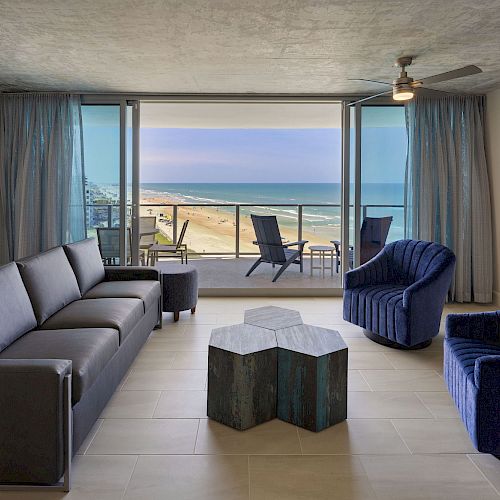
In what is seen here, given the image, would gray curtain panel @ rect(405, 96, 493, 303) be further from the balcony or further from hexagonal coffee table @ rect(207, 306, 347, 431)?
hexagonal coffee table @ rect(207, 306, 347, 431)

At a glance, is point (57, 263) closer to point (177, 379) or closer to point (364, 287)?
point (177, 379)

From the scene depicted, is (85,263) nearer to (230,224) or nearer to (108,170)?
(108,170)

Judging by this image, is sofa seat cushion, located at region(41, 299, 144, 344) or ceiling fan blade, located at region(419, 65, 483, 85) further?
ceiling fan blade, located at region(419, 65, 483, 85)

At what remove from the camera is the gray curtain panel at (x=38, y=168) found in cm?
549

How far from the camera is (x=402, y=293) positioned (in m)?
3.96

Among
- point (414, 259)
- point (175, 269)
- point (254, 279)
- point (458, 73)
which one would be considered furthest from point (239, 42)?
point (254, 279)

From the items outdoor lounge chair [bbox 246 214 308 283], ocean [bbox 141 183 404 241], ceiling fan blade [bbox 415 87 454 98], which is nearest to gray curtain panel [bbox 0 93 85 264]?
outdoor lounge chair [bbox 246 214 308 283]

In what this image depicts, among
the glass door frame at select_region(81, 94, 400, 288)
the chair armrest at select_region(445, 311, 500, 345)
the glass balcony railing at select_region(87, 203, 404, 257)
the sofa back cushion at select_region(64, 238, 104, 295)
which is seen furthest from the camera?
the glass balcony railing at select_region(87, 203, 404, 257)

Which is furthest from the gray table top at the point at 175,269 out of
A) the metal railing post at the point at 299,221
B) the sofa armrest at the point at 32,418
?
the metal railing post at the point at 299,221

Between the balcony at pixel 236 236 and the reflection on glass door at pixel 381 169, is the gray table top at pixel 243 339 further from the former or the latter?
the reflection on glass door at pixel 381 169

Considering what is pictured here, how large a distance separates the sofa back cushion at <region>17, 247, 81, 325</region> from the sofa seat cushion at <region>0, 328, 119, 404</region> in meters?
0.28

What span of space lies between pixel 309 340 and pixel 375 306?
54.3 inches

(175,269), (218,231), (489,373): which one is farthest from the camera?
(218,231)

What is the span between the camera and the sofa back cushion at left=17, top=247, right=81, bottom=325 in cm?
296
